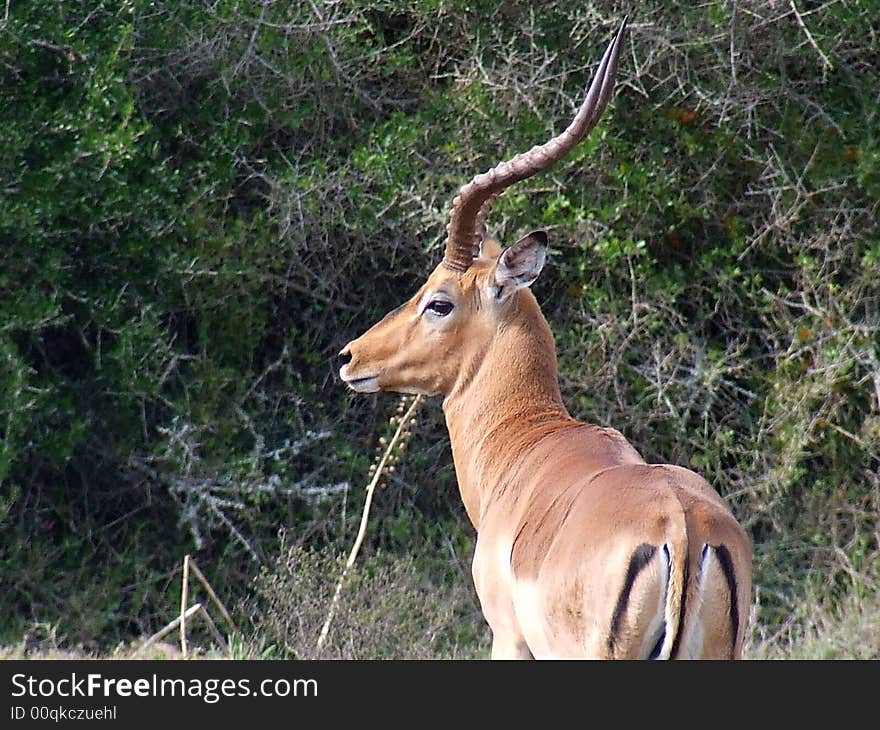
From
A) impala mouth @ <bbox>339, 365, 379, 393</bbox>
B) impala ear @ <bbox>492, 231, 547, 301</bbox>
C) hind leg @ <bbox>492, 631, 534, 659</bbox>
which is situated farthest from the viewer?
impala mouth @ <bbox>339, 365, 379, 393</bbox>

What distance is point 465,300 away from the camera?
549 cm

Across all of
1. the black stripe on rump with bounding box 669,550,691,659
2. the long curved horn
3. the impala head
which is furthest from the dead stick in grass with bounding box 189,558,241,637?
the black stripe on rump with bounding box 669,550,691,659

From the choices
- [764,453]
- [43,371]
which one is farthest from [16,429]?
[764,453]

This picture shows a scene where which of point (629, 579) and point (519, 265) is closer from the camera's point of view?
point (629, 579)

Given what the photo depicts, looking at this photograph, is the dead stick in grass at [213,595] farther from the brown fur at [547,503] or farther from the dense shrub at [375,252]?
the brown fur at [547,503]

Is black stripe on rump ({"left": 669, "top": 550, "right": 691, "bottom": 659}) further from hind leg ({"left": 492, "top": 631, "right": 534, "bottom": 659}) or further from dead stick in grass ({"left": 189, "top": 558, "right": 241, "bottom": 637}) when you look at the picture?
dead stick in grass ({"left": 189, "top": 558, "right": 241, "bottom": 637})

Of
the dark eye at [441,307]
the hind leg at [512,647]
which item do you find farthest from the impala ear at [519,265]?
the hind leg at [512,647]

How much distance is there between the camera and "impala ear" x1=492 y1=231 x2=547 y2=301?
528cm

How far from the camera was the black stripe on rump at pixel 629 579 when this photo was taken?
3824 millimetres

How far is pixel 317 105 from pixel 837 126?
300cm

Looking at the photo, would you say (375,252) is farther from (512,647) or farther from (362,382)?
(512,647)

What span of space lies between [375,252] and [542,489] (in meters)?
4.44

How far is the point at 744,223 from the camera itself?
870 cm

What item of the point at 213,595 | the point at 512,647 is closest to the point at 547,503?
the point at 512,647
